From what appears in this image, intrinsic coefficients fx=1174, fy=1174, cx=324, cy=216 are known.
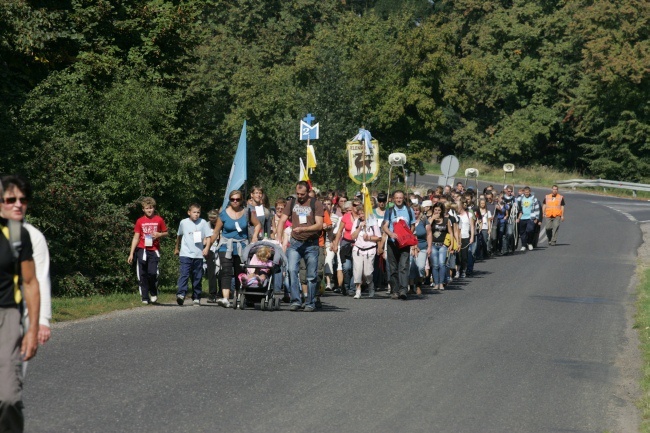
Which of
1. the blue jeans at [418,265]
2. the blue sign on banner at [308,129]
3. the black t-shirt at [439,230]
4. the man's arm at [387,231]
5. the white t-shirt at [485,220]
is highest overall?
the blue sign on banner at [308,129]

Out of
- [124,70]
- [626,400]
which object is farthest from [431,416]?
[124,70]

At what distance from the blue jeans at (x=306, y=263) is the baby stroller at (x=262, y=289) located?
289 mm

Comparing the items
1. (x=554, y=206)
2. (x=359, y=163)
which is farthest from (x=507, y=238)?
(x=359, y=163)

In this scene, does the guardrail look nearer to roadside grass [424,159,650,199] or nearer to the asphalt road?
roadside grass [424,159,650,199]

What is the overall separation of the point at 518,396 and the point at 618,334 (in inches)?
238

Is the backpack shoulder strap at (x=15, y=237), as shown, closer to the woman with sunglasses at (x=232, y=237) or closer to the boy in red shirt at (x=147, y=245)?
the boy in red shirt at (x=147, y=245)

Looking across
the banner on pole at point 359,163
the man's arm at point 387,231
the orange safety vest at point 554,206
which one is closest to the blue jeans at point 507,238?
the orange safety vest at point 554,206

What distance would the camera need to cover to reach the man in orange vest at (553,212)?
37094mm

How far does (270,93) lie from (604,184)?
2279 centimetres

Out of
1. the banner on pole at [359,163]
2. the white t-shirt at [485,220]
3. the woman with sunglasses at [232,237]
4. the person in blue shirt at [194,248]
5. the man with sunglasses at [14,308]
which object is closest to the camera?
the man with sunglasses at [14,308]

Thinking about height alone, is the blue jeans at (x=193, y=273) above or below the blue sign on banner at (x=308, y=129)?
below

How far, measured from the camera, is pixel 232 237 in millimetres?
18781

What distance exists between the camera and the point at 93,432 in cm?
862

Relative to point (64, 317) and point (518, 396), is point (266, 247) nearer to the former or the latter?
point (64, 317)
